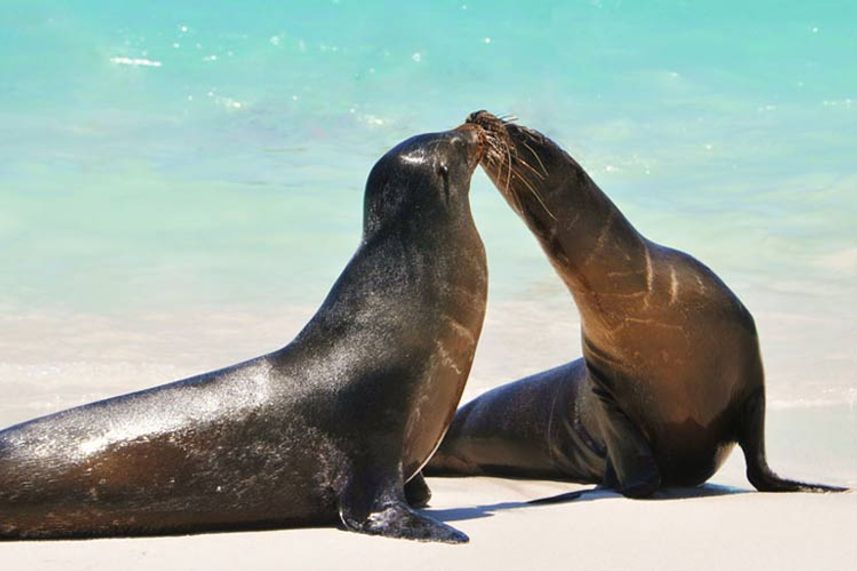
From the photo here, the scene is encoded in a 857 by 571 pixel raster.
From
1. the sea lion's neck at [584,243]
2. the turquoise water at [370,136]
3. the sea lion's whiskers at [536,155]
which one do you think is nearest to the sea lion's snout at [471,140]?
the sea lion's whiskers at [536,155]

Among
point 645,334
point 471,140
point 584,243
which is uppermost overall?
point 471,140

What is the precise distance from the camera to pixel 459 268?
5680 mm

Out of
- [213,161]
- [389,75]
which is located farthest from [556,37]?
[213,161]

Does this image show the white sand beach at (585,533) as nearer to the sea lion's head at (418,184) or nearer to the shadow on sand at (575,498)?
the shadow on sand at (575,498)

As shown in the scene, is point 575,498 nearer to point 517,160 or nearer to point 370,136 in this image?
point 517,160

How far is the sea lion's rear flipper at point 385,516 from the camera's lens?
190 inches

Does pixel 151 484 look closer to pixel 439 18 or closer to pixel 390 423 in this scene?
pixel 390 423

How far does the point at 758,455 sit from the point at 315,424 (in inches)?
88.2

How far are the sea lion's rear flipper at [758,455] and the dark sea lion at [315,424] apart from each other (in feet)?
5.36

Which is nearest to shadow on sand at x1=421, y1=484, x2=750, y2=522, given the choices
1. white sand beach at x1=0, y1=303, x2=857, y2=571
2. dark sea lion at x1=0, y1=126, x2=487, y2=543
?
white sand beach at x1=0, y1=303, x2=857, y2=571

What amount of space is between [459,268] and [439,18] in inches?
936

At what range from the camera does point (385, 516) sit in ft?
16.5

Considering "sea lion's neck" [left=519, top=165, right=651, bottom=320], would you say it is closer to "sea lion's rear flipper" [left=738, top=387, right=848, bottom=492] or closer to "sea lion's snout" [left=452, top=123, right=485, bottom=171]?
"sea lion's snout" [left=452, top=123, right=485, bottom=171]

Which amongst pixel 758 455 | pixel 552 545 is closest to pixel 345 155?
pixel 758 455
